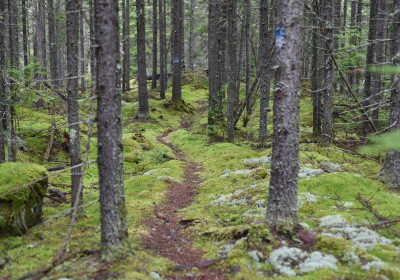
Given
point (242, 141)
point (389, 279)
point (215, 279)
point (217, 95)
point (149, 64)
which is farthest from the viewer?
point (149, 64)

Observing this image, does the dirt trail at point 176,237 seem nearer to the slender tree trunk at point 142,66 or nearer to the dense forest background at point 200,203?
the dense forest background at point 200,203

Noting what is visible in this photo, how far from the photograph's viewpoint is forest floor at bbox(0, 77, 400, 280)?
3488 millimetres

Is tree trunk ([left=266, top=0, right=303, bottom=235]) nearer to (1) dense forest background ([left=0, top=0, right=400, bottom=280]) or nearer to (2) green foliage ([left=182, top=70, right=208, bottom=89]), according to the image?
(1) dense forest background ([left=0, top=0, right=400, bottom=280])

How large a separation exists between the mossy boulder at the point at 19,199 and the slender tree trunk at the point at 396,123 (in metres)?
8.47

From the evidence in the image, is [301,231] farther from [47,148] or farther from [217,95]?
[217,95]

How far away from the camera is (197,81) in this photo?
123ft

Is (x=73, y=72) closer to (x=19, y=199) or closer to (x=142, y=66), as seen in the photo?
(x=19, y=199)

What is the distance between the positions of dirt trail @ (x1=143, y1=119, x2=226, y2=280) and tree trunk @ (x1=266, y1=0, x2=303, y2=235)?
4.56 ft

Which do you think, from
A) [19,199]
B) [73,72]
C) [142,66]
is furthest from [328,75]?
[142,66]

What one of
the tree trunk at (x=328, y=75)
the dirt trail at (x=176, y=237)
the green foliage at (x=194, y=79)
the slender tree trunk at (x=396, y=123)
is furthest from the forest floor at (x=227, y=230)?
the green foliage at (x=194, y=79)

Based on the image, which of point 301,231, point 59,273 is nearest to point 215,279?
point 301,231

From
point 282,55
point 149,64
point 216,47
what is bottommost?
point 282,55

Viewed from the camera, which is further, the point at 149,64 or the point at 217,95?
the point at 149,64

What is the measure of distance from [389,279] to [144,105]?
1807 centimetres
